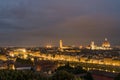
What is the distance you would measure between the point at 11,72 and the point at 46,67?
30.2 metres

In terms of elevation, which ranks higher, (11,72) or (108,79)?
(11,72)

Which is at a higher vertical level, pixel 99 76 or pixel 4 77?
pixel 4 77

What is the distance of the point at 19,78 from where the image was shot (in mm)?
15148

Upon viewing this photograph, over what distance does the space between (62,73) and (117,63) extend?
5619 cm

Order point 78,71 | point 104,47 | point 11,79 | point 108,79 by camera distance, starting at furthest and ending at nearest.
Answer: point 104,47 → point 78,71 → point 108,79 → point 11,79

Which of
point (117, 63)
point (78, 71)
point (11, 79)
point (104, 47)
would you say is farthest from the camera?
point (104, 47)

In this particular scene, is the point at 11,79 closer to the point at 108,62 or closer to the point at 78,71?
the point at 78,71

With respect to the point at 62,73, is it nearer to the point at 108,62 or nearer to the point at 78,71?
the point at 78,71

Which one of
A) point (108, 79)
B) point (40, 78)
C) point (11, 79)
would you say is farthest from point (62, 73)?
point (108, 79)

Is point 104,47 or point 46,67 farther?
point 104,47

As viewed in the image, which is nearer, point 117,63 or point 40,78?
point 40,78

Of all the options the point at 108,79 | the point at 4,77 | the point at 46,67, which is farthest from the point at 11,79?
the point at 46,67

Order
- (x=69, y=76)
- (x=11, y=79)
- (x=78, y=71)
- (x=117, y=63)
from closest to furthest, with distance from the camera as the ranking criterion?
(x=11, y=79) < (x=69, y=76) < (x=78, y=71) < (x=117, y=63)

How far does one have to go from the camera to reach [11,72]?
15.6 m
